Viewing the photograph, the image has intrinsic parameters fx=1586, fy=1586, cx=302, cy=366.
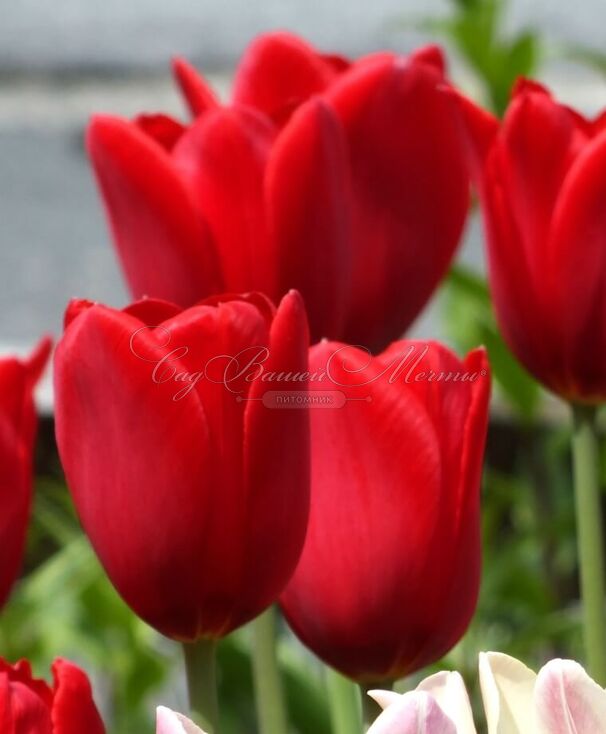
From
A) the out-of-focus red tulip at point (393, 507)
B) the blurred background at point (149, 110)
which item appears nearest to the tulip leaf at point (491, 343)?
the blurred background at point (149, 110)

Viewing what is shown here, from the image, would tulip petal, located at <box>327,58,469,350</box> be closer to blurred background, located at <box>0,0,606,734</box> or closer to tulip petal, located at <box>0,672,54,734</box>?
tulip petal, located at <box>0,672,54,734</box>

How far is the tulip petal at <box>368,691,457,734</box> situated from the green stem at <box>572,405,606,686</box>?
138 millimetres

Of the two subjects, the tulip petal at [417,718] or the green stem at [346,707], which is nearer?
the tulip petal at [417,718]

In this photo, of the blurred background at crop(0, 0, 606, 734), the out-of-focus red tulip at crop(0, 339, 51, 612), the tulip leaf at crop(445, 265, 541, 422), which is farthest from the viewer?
the blurred background at crop(0, 0, 606, 734)

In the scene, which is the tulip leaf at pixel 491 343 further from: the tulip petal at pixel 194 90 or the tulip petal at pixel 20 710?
the tulip petal at pixel 20 710

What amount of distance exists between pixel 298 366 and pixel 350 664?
56 mm

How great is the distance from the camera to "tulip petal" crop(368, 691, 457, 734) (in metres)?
0.17

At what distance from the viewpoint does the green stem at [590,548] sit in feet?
0.98

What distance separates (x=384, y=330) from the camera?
0.33 m

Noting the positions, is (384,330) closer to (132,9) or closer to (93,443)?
(93,443)

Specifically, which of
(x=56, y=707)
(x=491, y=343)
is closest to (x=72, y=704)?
(x=56, y=707)

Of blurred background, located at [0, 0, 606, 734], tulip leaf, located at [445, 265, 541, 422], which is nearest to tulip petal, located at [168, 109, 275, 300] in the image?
tulip leaf, located at [445, 265, 541, 422]

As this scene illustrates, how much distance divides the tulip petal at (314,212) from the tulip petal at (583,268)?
0.14 feet

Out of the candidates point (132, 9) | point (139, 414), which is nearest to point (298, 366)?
point (139, 414)
